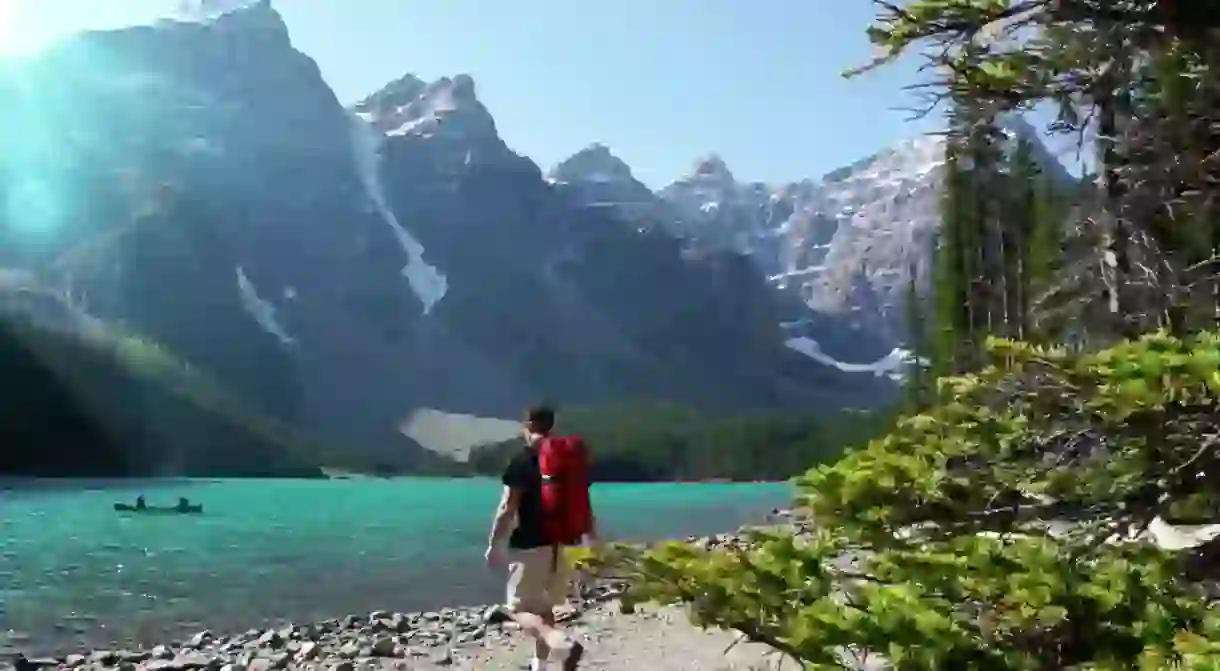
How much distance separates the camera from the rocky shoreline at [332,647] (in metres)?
12.8

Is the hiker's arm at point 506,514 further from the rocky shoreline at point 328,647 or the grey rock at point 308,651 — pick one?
the grey rock at point 308,651

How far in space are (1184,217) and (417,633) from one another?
1372cm

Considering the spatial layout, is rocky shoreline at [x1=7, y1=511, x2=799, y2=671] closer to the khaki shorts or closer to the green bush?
the khaki shorts

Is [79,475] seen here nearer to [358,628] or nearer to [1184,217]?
[358,628]

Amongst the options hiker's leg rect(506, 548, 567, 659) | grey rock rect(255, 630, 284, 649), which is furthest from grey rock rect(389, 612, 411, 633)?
hiker's leg rect(506, 548, 567, 659)

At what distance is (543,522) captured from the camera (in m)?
6.58

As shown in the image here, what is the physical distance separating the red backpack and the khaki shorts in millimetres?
130

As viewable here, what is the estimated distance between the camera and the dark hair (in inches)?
268

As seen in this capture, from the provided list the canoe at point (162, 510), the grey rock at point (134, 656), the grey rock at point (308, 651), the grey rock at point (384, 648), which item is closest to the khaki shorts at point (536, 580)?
the grey rock at point (384, 648)

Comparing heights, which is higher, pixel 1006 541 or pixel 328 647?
pixel 1006 541

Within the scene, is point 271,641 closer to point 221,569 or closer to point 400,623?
point 400,623

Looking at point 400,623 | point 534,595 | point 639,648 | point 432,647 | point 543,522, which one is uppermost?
point 543,522

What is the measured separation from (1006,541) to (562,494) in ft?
13.0

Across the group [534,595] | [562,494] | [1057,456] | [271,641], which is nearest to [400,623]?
[271,641]
